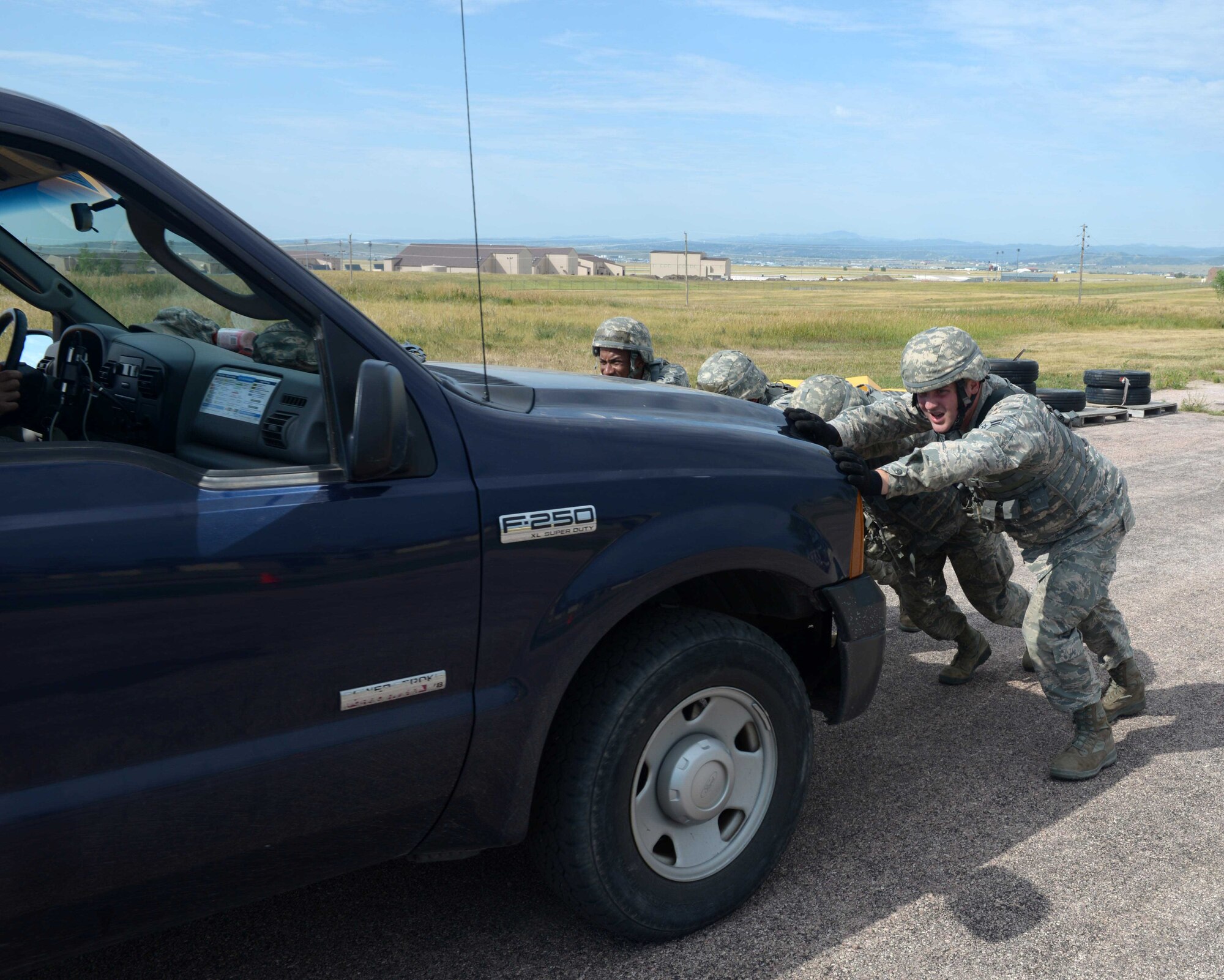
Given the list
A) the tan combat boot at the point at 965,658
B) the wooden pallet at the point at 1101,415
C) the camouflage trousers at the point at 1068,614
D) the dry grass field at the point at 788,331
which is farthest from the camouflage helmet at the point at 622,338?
the wooden pallet at the point at 1101,415

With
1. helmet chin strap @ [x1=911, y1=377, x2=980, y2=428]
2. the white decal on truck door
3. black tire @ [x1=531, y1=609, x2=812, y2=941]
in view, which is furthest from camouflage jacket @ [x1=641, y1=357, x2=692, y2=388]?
the white decal on truck door

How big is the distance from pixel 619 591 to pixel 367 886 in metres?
1.34

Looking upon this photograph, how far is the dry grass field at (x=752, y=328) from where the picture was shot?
707 cm

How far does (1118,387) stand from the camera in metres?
14.1

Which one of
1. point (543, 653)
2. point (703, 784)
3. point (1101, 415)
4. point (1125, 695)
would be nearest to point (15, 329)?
point (543, 653)

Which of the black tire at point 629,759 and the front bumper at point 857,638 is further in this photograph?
the front bumper at point 857,638

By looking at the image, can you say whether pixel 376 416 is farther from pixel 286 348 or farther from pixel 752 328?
pixel 752 328

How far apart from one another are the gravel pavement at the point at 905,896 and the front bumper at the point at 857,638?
503 millimetres

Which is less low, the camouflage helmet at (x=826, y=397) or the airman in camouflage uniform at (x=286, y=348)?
the airman in camouflage uniform at (x=286, y=348)

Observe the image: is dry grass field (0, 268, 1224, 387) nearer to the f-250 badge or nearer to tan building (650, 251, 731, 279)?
the f-250 badge

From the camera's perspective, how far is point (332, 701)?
7.43ft

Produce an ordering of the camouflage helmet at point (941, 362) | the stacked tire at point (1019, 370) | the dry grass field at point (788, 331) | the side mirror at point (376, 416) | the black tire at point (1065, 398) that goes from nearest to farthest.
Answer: the side mirror at point (376, 416), the camouflage helmet at point (941, 362), the stacked tire at point (1019, 370), the black tire at point (1065, 398), the dry grass field at point (788, 331)

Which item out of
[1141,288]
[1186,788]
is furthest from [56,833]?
[1141,288]

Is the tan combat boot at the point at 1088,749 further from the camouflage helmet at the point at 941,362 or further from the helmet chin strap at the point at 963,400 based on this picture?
the camouflage helmet at the point at 941,362
